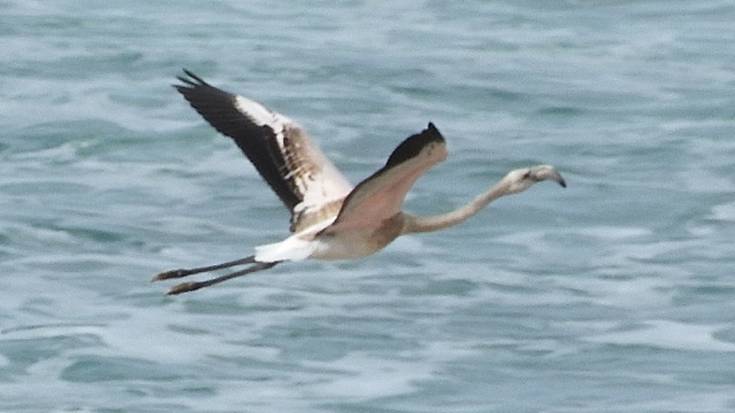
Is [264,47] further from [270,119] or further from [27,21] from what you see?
[270,119]

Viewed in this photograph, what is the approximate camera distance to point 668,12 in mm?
25844

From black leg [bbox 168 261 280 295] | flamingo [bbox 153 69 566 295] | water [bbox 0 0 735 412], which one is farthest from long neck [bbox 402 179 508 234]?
water [bbox 0 0 735 412]

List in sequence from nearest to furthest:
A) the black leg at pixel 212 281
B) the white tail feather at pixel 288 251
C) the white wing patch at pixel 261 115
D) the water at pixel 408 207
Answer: the white tail feather at pixel 288 251 → the black leg at pixel 212 281 → the white wing patch at pixel 261 115 → the water at pixel 408 207

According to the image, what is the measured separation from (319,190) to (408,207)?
555cm

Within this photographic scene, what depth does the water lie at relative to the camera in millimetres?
13961

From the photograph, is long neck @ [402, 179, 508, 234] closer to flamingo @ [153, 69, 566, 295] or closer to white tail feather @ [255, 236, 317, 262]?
flamingo @ [153, 69, 566, 295]

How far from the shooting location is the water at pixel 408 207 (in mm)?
13961

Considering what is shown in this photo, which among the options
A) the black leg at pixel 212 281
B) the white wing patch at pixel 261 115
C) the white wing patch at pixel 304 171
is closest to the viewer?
the black leg at pixel 212 281

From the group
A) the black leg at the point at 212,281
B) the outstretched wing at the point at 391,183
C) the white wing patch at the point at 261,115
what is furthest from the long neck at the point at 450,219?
the white wing patch at the point at 261,115

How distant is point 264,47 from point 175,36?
40.5 inches

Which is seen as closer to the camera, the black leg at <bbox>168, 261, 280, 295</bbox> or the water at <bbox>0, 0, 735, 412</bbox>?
the black leg at <bbox>168, 261, 280, 295</bbox>

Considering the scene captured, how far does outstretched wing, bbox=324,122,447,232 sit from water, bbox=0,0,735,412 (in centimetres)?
159

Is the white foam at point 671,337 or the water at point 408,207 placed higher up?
the water at point 408,207

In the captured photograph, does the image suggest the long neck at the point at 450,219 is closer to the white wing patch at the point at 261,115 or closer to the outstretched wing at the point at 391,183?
the outstretched wing at the point at 391,183
